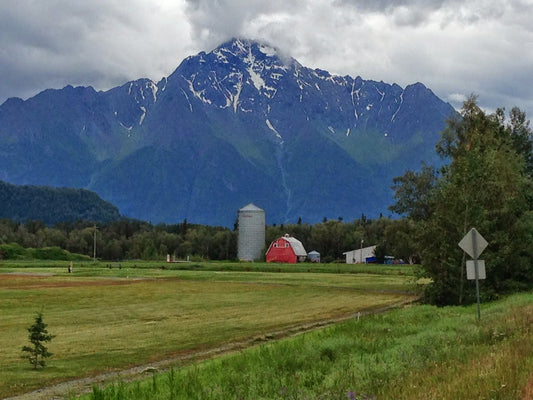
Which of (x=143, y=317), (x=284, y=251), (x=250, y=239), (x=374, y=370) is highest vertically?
(x=250, y=239)

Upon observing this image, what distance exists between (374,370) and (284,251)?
175 metres

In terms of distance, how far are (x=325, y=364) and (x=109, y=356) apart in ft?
39.1

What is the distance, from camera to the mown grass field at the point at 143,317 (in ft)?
86.1

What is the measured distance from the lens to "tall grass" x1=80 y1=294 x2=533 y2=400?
12.7 metres

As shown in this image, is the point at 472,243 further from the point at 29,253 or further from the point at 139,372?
the point at 29,253

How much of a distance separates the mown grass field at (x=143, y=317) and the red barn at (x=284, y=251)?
368 feet

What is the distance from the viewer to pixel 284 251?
19025 centimetres

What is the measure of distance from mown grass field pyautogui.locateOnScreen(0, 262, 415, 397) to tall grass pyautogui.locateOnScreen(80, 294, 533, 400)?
6702mm

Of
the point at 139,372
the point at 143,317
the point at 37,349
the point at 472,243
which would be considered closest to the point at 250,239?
the point at 143,317

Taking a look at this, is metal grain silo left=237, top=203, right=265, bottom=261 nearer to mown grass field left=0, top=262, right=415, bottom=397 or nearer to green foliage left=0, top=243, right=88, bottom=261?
green foliage left=0, top=243, right=88, bottom=261

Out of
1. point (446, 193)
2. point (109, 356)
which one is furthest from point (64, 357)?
point (446, 193)

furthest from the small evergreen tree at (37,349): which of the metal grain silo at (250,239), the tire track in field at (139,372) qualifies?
the metal grain silo at (250,239)

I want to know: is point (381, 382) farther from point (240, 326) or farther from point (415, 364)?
point (240, 326)

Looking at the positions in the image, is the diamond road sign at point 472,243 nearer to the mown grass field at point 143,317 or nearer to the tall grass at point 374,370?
the tall grass at point 374,370
